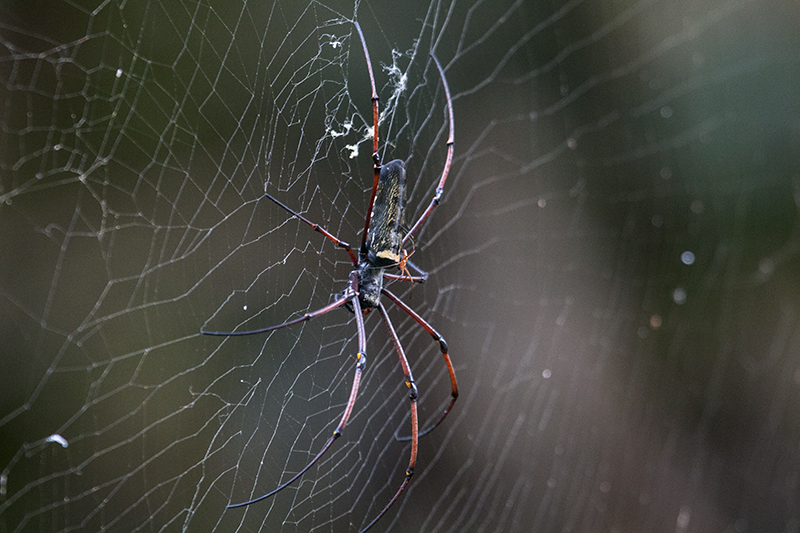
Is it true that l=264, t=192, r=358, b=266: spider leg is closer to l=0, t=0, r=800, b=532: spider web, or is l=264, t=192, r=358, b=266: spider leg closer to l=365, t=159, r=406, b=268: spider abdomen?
l=365, t=159, r=406, b=268: spider abdomen

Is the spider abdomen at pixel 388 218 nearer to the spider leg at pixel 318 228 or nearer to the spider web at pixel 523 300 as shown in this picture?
the spider leg at pixel 318 228

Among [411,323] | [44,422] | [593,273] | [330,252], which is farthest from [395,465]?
[593,273]

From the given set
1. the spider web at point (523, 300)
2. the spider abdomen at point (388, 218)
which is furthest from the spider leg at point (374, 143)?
the spider web at point (523, 300)

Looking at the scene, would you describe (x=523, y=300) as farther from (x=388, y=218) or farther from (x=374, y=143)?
(x=374, y=143)

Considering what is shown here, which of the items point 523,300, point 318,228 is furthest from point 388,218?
point 523,300

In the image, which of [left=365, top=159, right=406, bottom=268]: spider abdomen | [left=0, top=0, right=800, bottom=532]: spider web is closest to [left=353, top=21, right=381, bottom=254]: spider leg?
[left=365, top=159, right=406, bottom=268]: spider abdomen

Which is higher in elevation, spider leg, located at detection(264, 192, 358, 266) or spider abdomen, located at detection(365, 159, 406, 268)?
spider abdomen, located at detection(365, 159, 406, 268)
